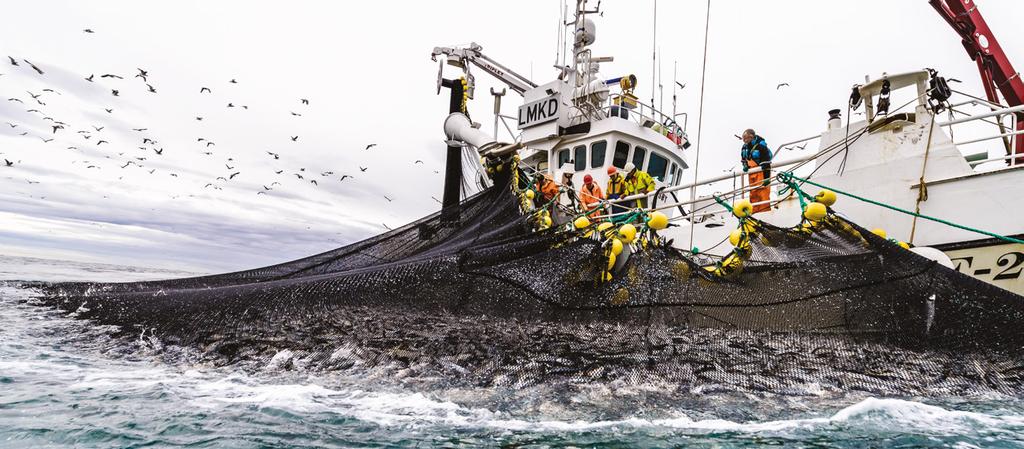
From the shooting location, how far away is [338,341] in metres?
3.39

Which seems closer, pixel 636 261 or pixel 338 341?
pixel 338 341

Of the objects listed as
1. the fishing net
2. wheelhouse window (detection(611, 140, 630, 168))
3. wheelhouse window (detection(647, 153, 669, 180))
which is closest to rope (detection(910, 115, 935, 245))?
the fishing net

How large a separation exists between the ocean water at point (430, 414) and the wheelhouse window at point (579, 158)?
7922 mm

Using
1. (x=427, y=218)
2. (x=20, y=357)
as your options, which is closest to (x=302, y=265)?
(x=427, y=218)

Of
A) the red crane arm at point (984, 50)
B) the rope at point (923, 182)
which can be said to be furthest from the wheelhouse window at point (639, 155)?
the red crane arm at point (984, 50)

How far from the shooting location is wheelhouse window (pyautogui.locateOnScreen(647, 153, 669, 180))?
10477 millimetres

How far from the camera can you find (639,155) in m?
10.1

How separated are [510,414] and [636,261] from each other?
2124 millimetres

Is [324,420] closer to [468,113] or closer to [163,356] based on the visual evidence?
[163,356]

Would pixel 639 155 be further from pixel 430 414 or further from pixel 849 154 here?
pixel 430 414

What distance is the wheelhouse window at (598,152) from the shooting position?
32.5 feet

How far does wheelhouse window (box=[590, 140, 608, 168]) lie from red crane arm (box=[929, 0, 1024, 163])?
763 centimetres

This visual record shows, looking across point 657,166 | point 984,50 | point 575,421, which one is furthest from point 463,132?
point 984,50

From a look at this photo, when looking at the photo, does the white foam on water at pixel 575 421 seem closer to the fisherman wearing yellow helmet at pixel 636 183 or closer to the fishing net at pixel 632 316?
the fishing net at pixel 632 316
